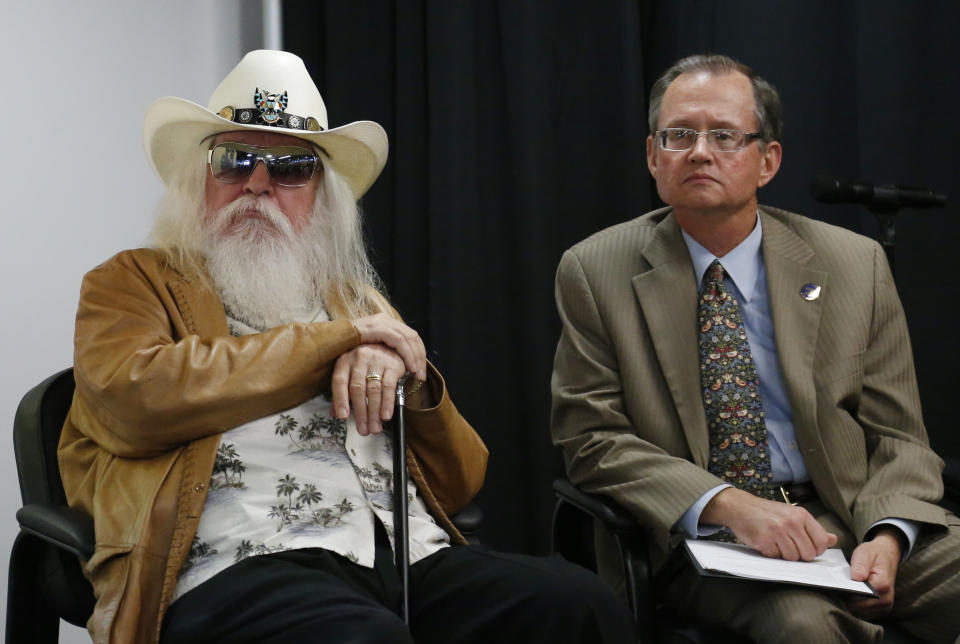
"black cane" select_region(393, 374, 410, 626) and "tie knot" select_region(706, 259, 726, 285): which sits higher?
"tie knot" select_region(706, 259, 726, 285)

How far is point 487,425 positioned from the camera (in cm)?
333

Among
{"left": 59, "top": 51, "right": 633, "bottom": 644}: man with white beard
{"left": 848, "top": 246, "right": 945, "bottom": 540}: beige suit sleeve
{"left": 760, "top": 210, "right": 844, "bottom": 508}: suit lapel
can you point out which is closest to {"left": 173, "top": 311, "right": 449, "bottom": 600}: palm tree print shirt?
{"left": 59, "top": 51, "right": 633, "bottom": 644}: man with white beard

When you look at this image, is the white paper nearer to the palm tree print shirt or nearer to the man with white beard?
the man with white beard

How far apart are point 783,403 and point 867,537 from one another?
0.34 metres

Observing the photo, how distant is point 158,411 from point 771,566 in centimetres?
120

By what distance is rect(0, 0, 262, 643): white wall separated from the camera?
2848mm

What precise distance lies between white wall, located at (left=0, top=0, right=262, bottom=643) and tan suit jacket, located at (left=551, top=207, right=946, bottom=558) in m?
1.64

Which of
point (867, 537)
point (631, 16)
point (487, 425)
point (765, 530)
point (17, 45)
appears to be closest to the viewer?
point (765, 530)

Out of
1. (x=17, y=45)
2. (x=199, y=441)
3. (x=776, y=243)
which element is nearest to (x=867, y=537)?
(x=776, y=243)

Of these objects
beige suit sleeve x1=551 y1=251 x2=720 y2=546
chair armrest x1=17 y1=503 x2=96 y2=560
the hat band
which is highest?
the hat band

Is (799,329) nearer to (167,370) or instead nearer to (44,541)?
(167,370)

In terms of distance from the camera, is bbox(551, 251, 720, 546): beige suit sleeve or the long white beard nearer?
A: bbox(551, 251, 720, 546): beige suit sleeve

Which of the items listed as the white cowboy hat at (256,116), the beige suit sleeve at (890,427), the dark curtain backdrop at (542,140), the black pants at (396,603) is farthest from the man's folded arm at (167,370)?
the dark curtain backdrop at (542,140)

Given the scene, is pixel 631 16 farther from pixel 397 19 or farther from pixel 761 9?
pixel 397 19
